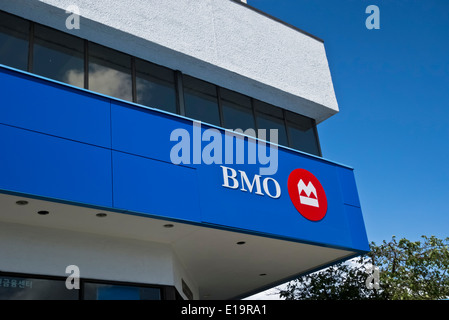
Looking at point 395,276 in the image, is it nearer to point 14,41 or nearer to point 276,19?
point 276,19

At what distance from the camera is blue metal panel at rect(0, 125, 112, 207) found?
859cm

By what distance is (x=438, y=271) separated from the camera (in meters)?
18.5

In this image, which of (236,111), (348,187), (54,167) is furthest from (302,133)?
(54,167)

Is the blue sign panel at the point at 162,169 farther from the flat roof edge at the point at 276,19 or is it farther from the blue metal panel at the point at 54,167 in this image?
the flat roof edge at the point at 276,19

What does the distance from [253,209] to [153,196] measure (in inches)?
93.4

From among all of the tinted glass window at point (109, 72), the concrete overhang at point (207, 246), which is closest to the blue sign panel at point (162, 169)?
the concrete overhang at point (207, 246)

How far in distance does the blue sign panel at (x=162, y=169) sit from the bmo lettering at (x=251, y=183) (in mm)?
22

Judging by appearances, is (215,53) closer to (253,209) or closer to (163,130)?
(163,130)

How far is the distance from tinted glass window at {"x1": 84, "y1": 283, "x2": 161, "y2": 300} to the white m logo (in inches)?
149

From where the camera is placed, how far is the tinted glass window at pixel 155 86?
38.8 ft

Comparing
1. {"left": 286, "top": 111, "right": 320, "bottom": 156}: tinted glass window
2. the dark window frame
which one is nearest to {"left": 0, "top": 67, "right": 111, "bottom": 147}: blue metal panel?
the dark window frame

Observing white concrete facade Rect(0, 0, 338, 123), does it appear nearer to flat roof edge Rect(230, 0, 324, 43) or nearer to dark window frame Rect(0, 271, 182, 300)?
flat roof edge Rect(230, 0, 324, 43)

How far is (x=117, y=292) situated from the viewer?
10.5 metres
